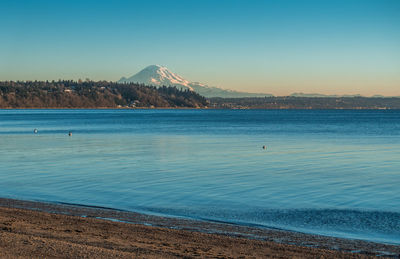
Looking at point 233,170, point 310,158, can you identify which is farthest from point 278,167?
point 310,158

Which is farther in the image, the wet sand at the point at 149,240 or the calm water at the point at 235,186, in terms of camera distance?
the calm water at the point at 235,186

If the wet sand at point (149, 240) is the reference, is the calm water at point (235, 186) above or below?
below

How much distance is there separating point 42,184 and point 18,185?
3.87 ft

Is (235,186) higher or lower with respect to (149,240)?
lower

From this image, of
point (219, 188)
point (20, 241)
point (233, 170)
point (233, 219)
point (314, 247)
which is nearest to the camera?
point (20, 241)

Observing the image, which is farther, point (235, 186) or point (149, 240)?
point (235, 186)

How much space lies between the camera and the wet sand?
1102 cm

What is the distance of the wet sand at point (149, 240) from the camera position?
1102cm

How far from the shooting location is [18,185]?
2422 cm

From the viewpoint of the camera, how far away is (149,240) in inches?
504

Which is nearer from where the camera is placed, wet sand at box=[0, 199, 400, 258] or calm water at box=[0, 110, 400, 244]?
wet sand at box=[0, 199, 400, 258]

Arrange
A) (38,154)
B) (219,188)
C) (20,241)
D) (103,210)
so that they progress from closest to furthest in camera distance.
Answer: (20,241) → (103,210) → (219,188) → (38,154)

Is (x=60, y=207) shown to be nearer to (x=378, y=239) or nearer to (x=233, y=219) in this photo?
(x=233, y=219)

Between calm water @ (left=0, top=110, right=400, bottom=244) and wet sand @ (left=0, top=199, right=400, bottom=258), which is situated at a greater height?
wet sand @ (left=0, top=199, right=400, bottom=258)
